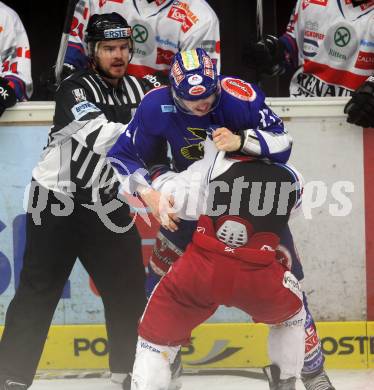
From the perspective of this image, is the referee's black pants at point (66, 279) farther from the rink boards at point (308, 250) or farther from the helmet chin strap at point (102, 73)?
the helmet chin strap at point (102, 73)

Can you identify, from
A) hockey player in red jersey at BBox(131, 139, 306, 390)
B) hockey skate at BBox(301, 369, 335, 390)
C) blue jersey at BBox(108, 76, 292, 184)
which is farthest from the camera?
hockey skate at BBox(301, 369, 335, 390)

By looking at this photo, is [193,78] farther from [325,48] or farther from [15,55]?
[325,48]

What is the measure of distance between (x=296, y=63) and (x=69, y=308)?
1543 millimetres

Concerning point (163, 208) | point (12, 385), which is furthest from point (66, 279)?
point (163, 208)

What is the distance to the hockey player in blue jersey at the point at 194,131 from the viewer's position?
345cm

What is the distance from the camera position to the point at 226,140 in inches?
134

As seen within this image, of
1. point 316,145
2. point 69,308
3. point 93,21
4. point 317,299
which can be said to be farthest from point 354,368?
point 93,21

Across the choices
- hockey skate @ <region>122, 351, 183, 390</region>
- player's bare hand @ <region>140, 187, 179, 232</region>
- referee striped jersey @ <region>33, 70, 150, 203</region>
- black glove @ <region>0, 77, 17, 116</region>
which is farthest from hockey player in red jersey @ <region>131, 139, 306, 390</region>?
black glove @ <region>0, 77, 17, 116</region>

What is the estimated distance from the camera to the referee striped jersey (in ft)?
12.9

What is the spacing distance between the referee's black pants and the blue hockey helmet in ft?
2.73

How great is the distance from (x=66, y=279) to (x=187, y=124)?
90 cm

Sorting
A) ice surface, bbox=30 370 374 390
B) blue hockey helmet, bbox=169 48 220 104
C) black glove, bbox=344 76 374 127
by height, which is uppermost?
blue hockey helmet, bbox=169 48 220 104

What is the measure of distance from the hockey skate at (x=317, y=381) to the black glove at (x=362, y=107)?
3.50 ft

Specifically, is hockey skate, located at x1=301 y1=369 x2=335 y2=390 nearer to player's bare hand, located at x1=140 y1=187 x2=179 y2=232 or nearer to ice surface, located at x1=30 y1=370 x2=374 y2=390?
ice surface, located at x1=30 y1=370 x2=374 y2=390
